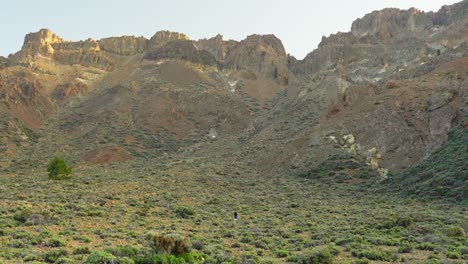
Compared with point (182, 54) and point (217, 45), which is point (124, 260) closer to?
point (182, 54)

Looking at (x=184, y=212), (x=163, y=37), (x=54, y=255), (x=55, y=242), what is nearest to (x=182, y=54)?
(x=163, y=37)

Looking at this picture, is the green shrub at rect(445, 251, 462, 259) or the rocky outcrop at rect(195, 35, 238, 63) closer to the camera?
the green shrub at rect(445, 251, 462, 259)

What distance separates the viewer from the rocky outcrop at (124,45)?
129 metres

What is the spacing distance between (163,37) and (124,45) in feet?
43.2

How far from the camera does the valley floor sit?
16.8 metres

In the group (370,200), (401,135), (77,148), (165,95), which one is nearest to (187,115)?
(165,95)

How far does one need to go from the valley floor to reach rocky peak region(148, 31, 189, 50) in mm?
94969

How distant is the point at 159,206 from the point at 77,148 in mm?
43381

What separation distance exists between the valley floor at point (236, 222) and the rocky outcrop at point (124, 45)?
90551 mm

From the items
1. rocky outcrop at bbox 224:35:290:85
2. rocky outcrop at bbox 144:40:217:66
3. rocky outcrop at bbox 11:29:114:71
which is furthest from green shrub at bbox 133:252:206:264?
rocky outcrop at bbox 11:29:114:71

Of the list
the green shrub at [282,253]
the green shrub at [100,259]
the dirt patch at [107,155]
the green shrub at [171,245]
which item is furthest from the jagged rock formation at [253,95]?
the green shrub at [100,259]

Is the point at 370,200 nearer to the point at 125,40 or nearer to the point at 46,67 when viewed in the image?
the point at 46,67

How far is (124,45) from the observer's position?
131 metres

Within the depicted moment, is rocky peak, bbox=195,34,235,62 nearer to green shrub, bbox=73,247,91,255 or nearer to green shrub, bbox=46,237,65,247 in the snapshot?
green shrub, bbox=46,237,65,247
